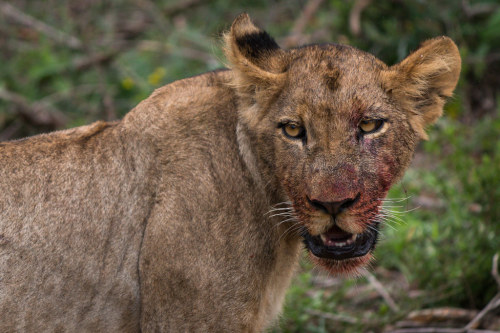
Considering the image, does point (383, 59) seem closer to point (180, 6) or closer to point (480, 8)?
point (480, 8)

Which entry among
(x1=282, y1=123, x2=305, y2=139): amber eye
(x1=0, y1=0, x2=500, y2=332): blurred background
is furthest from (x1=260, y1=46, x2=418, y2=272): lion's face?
(x1=0, y1=0, x2=500, y2=332): blurred background

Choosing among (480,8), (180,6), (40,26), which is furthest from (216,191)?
(180,6)

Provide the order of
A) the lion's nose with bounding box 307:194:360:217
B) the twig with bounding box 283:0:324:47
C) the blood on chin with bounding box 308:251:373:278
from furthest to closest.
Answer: the twig with bounding box 283:0:324:47, the blood on chin with bounding box 308:251:373:278, the lion's nose with bounding box 307:194:360:217

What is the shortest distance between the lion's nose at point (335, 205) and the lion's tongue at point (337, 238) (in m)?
0.19

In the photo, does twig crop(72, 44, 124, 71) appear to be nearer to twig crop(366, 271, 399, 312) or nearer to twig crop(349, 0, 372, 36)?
twig crop(349, 0, 372, 36)

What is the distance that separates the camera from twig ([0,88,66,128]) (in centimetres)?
789

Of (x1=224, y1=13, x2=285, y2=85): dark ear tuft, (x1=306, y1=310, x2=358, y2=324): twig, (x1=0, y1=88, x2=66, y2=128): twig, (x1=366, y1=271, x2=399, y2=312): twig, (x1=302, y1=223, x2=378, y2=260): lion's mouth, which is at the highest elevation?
(x1=0, y1=88, x2=66, y2=128): twig

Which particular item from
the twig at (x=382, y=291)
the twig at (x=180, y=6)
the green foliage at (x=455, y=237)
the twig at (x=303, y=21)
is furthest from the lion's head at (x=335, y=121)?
the twig at (x=180, y=6)

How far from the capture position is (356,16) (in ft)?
25.5

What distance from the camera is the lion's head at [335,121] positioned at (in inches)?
123

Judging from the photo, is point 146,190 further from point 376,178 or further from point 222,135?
point 376,178

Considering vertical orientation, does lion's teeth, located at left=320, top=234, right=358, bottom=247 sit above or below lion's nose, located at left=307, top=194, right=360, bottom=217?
below

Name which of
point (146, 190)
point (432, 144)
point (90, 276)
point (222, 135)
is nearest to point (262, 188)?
point (222, 135)

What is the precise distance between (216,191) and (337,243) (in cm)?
74
